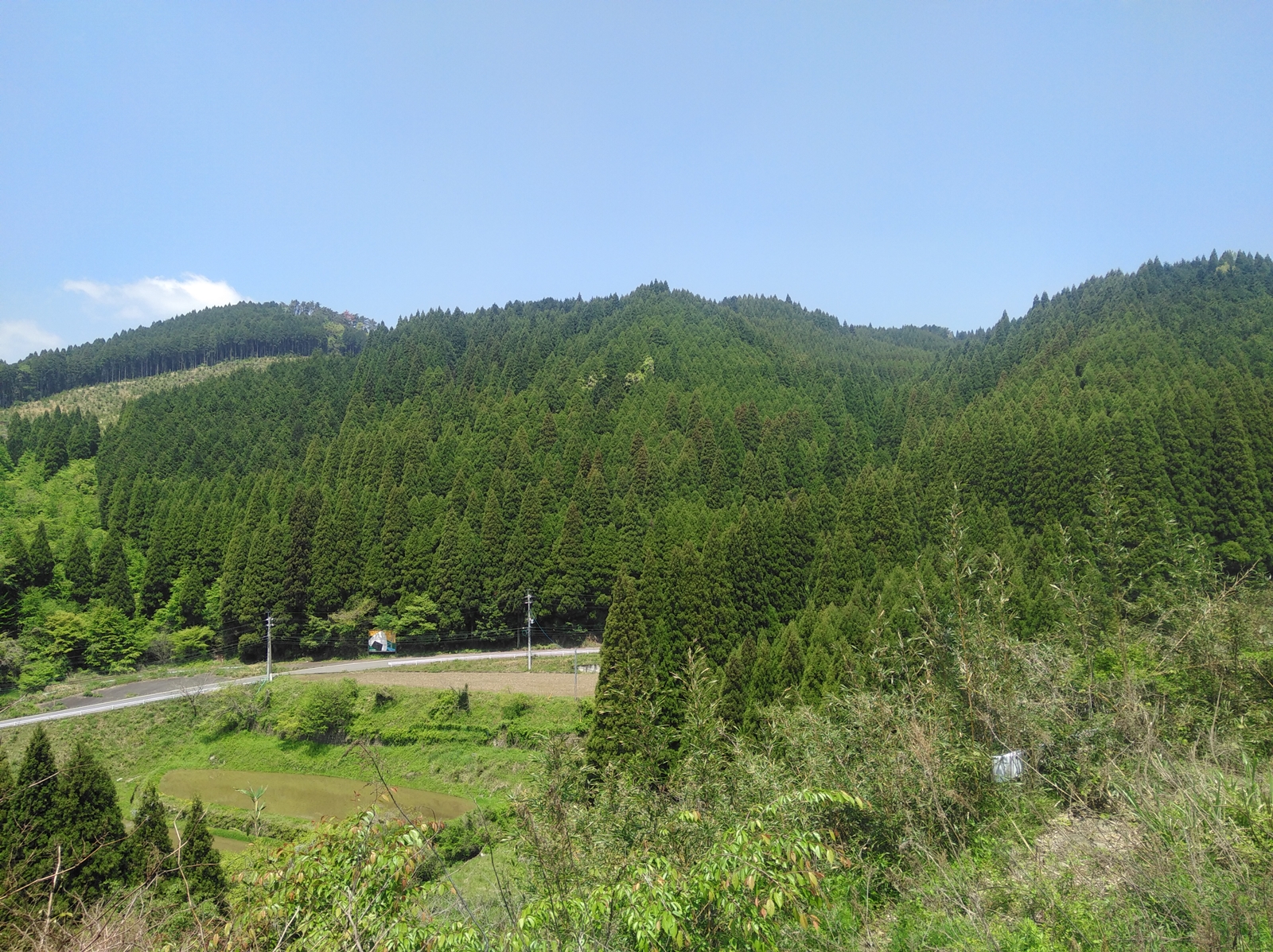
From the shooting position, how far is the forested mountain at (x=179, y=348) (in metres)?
110

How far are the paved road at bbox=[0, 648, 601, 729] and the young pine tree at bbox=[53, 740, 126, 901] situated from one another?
20079mm

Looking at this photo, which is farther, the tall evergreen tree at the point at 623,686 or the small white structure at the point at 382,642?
the small white structure at the point at 382,642

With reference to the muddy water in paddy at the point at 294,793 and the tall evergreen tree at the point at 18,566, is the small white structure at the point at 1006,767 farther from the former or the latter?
the tall evergreen tree at the point at 18,566

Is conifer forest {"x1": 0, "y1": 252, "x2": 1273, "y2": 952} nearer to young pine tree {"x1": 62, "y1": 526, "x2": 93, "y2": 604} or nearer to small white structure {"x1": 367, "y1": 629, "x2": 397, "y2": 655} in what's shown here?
young pine tree {"x1": 62, "y1": 526, "x2": 93, "y2": 604}

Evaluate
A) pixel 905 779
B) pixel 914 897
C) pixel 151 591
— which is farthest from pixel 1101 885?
pixel 151 591

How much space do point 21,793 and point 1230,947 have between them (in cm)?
2103

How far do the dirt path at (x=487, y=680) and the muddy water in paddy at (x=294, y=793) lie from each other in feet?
19.5

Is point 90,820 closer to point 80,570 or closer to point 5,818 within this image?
point 5,818

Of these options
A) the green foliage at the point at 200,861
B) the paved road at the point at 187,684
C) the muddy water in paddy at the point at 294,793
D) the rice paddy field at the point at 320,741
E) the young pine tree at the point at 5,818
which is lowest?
the muddy water in paddy at the point at 294,793

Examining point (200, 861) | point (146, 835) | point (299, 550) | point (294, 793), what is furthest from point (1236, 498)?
point (299, 550)

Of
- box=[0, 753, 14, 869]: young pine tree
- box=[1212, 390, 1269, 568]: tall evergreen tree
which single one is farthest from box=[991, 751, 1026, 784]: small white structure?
box=[1212, 390, 1269, 568]: tall evergreen tree

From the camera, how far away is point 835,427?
69188 mm

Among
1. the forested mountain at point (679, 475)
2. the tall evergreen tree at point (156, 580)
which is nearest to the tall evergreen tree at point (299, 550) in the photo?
the forested mountain at point (679, 475)

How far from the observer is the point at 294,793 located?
28.0m
